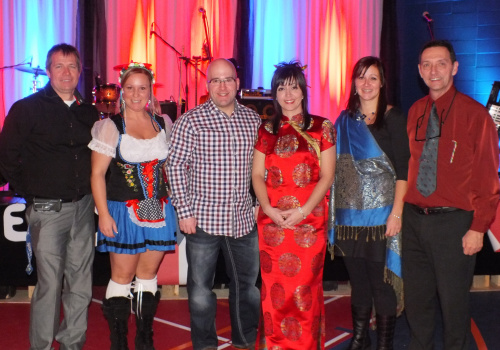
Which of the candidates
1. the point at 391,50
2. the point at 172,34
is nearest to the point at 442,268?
the point at 391,50

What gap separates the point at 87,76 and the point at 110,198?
4709 millimetres

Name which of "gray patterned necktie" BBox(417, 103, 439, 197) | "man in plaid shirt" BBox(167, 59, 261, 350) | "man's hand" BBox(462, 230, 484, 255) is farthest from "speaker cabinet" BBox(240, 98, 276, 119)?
"man's hand" BBox(462, 230, 484, 255)

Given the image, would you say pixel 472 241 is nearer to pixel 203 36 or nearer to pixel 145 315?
pixel 145 315

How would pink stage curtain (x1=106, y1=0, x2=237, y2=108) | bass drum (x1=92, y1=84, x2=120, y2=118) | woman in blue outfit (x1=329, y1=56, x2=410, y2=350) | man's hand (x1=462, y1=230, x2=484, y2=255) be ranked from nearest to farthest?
man's hand (x1=462, y1=230, x2=484, y2=255) → woman in blue outfit (x1=329, y1=56, x2=410, y2=350) → bass drum (x1=92, y1=84, x2=120, y2=118) → pink stage curtain (x1=106, y1=0, x2=237, y2=108)

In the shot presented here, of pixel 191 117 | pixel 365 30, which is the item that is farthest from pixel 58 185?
pixel 365 30

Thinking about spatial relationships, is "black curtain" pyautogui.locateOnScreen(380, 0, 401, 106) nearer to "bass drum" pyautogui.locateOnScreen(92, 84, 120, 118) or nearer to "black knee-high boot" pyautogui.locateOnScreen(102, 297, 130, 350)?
"bass drum" pyautogui.locateOnScreen(92, 84, 120, 118)

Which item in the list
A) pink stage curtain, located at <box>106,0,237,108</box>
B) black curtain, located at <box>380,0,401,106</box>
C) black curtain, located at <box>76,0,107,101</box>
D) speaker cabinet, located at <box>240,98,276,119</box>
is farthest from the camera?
black curtain, located at <box>380,0,401,106</box>

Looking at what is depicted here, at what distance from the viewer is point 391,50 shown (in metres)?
7.84

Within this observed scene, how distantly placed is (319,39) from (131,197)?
5.87 meters

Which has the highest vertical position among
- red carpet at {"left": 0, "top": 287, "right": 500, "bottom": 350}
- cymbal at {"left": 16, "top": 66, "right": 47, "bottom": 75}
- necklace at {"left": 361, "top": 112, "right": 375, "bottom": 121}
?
cymbal at {"left": 16, "top": 66, "right": 47, "bottom": 75}

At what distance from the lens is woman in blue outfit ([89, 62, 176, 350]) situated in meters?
2.90

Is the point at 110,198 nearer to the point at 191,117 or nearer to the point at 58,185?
the point at 58,185

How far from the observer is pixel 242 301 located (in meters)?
3.23

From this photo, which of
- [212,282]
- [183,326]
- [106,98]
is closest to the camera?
[212,282]
